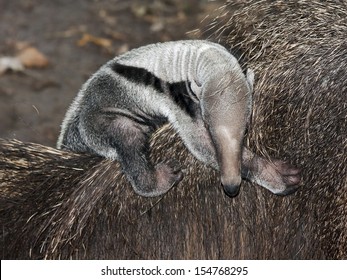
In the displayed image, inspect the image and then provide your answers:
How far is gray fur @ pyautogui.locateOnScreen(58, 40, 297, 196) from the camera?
131 inches

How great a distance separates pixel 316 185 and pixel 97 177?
97 centimetres

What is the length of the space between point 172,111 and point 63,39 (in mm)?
3919

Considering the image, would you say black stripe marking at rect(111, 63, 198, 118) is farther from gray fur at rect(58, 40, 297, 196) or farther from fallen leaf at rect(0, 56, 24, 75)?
fallen leaf at rect(0, 56, 24, 75)

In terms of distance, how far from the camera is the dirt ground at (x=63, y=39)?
6484mm

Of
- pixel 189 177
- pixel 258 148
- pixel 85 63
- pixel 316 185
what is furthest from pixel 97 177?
pixel 85 63

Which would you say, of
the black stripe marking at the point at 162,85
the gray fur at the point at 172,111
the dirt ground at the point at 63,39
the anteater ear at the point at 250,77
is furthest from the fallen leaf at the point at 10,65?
the anteater ear at the point at 250,77

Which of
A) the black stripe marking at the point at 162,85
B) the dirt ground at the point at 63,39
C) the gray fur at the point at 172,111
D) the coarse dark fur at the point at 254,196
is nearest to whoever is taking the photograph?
the gray fur at the point at 172,111

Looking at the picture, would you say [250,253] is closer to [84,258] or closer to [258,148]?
[258,148]

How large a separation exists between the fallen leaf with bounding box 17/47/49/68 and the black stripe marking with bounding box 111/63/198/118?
3.36m

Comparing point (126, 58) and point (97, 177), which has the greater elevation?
point (126, 58)

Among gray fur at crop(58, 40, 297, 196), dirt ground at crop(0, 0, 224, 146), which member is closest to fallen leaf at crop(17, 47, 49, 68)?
dirt ground at crop(0, 0, 224, 146)

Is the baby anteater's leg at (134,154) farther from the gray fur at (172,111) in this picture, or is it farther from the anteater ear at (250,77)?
the anteater ear at (250,77)

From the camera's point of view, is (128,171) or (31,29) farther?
(31,29)

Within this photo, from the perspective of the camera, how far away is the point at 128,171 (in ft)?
11.7
